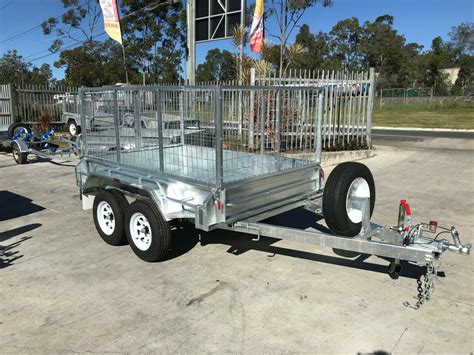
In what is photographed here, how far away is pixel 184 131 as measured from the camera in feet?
17.3

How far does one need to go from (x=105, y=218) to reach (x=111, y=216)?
12 centimetres

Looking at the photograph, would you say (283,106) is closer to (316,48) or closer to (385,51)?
(316,48)

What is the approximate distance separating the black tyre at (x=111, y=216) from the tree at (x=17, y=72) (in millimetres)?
64616

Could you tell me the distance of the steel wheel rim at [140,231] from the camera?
4.41 m

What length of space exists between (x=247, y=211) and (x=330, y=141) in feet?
26.6

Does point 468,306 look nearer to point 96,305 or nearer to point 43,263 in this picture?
point 96,305

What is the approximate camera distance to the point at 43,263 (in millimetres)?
4547

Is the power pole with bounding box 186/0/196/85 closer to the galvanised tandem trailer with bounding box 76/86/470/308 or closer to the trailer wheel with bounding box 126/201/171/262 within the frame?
the galvanised tandem trailer with bounding box 76/86/470/308

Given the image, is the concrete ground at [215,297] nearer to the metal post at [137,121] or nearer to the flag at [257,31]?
→ the metal post at [137,121]

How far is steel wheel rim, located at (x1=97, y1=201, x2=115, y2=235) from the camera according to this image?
4.98m

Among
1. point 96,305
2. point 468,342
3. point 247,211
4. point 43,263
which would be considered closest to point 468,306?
point 468,342

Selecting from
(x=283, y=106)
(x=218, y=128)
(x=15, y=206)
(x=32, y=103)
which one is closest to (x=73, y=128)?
(x=32, y=103)

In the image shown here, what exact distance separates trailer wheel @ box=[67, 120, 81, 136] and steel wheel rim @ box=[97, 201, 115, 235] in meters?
11.7

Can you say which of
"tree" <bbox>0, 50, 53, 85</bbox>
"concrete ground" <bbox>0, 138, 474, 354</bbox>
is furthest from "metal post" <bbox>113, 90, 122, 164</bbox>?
"tree" <bbox>0, 50, 53, 85</bbox>
